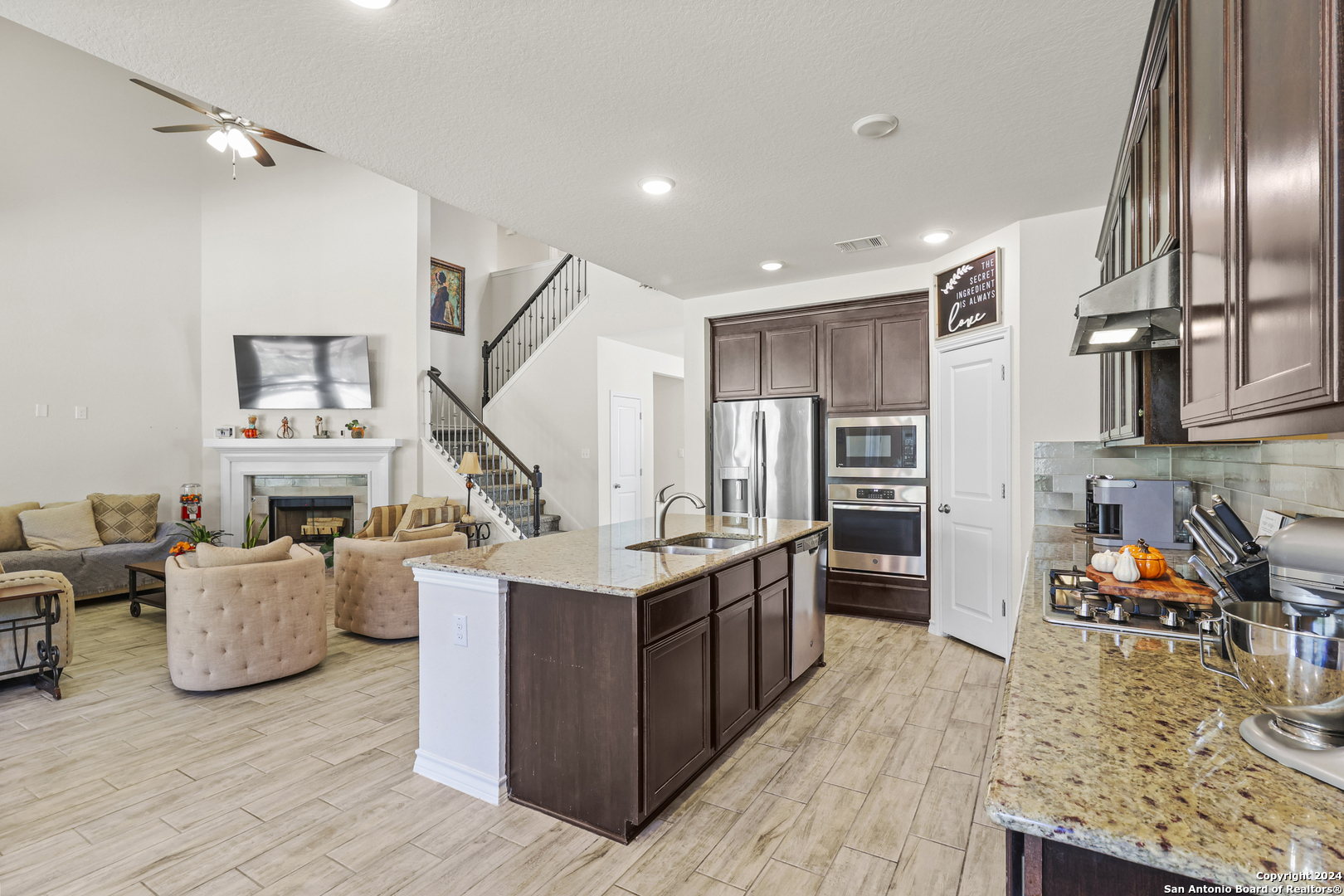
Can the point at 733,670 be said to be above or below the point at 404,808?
above

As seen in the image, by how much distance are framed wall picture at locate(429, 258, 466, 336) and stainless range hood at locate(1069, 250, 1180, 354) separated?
855cm

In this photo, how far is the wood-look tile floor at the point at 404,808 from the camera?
6.64 feet

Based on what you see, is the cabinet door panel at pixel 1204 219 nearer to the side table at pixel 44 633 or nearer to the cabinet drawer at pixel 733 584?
the cabinet drawer at pixel 733 584

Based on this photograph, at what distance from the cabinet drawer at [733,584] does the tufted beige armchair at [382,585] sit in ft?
7.69

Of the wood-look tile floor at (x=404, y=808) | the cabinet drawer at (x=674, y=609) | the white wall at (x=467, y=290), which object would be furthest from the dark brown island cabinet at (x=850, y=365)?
the white wall at (x=467, y=290)

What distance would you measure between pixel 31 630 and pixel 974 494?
582cm

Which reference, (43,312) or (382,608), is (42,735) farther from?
(43,312)

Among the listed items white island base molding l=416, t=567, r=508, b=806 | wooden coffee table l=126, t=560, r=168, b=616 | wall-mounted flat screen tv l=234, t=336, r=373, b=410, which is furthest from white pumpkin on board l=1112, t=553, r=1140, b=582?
wall-mounted flat screen tv l=234, t=336, r=373, b=410

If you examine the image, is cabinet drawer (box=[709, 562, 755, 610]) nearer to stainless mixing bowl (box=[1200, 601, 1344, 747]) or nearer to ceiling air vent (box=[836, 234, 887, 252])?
stainless mixing bowl (box=[1200, 601, 1344, 747])

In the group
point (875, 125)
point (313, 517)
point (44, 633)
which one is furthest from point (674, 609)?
point (313, 517)

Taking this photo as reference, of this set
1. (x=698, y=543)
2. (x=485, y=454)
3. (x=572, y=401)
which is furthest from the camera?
(x=485, y=454)

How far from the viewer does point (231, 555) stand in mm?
3574

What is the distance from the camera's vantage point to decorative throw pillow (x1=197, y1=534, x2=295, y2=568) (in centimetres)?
353

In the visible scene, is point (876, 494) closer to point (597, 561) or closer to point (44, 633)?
point (597, 561)
